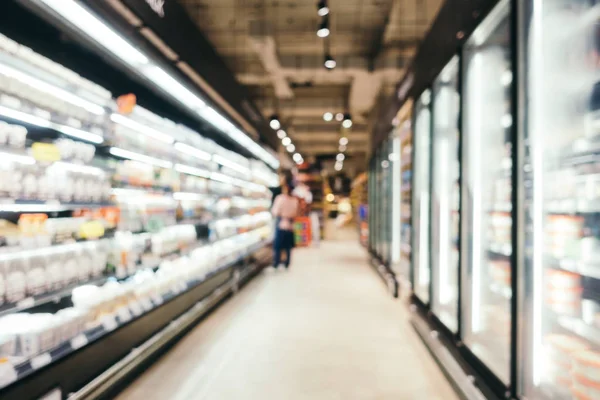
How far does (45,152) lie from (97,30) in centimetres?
77

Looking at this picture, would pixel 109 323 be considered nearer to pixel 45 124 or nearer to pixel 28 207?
pixel 28 207

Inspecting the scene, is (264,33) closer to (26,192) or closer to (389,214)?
(389,214)

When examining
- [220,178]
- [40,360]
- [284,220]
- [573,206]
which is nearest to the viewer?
[573,206]

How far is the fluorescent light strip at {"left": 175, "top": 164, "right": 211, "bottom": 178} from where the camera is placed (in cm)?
496

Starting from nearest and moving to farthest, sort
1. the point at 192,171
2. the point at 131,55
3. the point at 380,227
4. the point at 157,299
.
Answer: the point at 131,55 < the point at 157,299 < the point at 192,171 < the point at 380,227

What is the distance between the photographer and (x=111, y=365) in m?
3.09

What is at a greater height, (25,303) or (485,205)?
(485,205)

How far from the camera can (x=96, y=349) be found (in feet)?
9.57

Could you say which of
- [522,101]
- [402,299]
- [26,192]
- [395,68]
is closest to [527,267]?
[522,101]

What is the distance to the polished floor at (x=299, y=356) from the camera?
3.13 m

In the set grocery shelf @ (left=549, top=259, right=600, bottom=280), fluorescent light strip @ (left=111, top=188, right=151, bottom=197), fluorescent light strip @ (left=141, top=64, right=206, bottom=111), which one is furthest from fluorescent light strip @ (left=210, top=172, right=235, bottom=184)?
grocery shelf @ (left=549, top=259, right=600, bottom=280)

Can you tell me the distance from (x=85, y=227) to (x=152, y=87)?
1458mm

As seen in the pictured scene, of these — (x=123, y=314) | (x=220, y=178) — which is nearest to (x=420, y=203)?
(x=220, y=178)

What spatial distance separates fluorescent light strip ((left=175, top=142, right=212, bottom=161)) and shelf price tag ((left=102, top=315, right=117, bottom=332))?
7.01 ft
